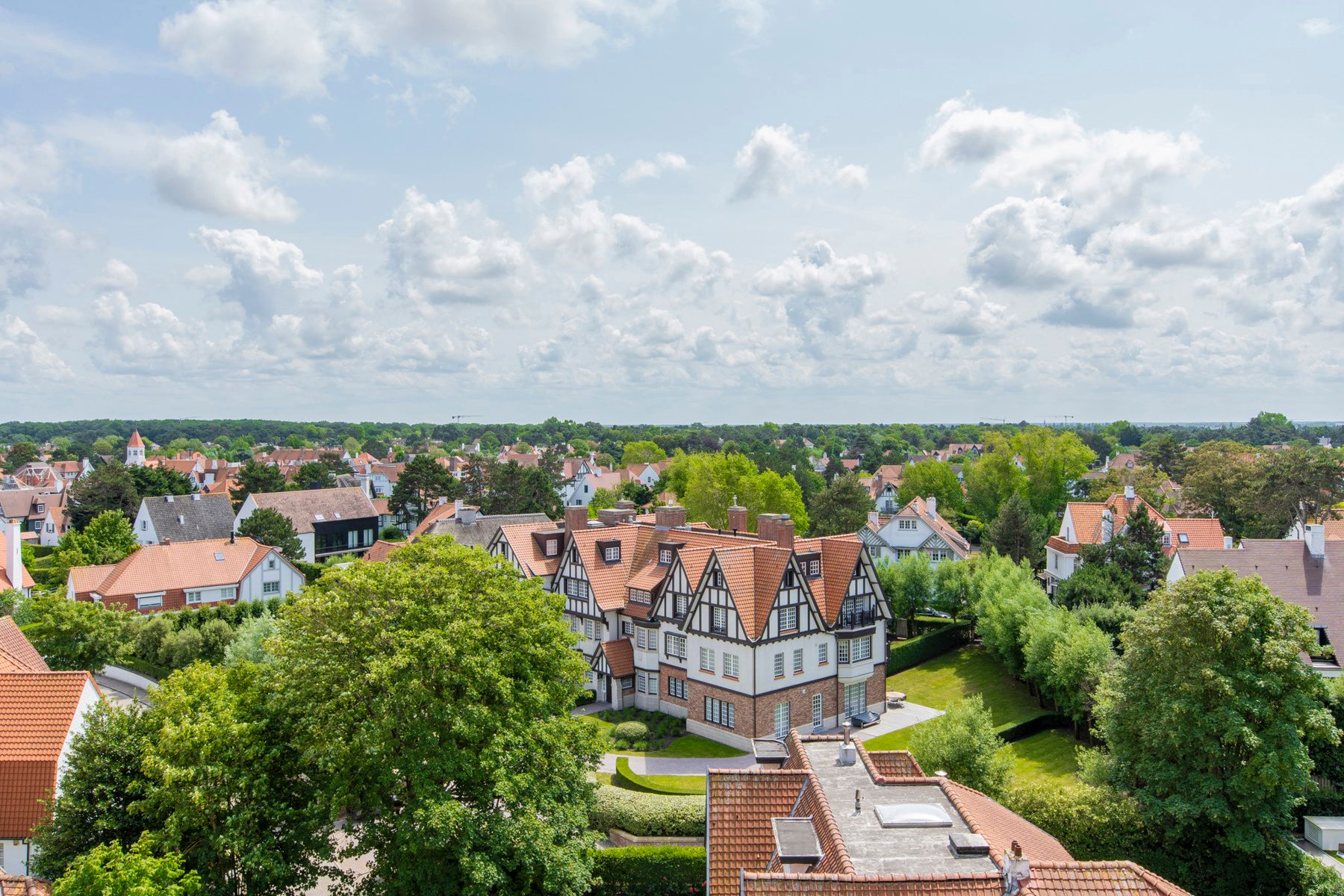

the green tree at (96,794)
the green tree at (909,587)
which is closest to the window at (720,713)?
the green tree at (909,587)

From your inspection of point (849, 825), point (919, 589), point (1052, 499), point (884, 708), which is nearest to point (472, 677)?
point (849, 825)

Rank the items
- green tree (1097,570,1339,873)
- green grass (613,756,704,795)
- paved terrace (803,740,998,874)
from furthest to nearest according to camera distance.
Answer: green grass (613,756,704,795), green tree (1097,570,1339,873), paved terrace (803,740,998,874)

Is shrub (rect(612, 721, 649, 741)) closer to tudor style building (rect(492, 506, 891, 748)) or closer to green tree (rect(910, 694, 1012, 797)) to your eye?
tudor style building (rect(492, 506, 891, 748))

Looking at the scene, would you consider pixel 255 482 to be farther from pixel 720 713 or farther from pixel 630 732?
pixel 720 713

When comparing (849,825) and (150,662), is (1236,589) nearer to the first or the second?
(849,825)

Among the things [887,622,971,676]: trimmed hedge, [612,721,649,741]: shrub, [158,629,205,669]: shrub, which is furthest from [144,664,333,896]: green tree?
[887,622,971,676]: trimmed hedge

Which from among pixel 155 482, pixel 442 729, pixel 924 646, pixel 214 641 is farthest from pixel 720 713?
pixel 155 482
